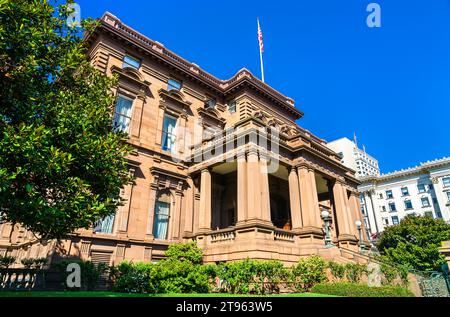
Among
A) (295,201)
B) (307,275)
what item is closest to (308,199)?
(295,201)

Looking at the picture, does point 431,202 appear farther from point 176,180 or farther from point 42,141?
point 42,141

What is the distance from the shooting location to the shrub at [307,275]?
52.8ft

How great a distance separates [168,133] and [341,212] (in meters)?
16.2

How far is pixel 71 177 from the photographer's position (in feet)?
30.5

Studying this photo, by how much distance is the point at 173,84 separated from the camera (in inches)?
1008

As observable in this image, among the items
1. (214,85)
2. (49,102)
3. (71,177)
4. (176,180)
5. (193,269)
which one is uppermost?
(214,85)

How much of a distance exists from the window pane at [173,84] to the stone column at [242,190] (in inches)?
406

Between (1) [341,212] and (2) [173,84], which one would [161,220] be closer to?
(2) [173,84]

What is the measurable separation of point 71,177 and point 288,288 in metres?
12.9

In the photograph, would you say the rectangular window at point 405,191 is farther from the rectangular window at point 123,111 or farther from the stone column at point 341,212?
the rectangular window at point 123,111

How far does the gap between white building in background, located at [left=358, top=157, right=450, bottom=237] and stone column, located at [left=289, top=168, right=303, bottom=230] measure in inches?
2144

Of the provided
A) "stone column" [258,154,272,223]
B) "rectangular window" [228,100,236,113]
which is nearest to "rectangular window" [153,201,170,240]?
"stone column" [258,154,272,223]

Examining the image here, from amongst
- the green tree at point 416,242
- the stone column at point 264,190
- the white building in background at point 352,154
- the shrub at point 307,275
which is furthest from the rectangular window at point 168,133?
the white building in background at point 352,154
